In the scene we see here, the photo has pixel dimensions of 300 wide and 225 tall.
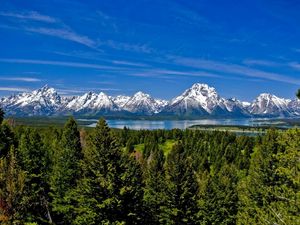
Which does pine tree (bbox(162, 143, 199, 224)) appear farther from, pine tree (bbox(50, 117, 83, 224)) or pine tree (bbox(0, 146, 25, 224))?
pine tree (bbox(0, 146, 25, 224))

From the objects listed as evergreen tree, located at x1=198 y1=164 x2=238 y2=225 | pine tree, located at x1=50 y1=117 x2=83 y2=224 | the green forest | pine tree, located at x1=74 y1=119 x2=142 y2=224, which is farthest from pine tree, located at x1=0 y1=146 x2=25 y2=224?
evergreen tree, located at x1=198 y1=164 x2=238 y2=225

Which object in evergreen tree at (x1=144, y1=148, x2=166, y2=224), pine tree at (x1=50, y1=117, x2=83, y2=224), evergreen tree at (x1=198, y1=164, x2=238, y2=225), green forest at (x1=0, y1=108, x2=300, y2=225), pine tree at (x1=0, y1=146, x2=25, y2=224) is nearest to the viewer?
green forest at (x1=0, y1=108, x2=300, y2=225)

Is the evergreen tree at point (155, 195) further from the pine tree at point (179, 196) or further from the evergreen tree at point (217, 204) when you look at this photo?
the evergreen tree at point (217, 204)

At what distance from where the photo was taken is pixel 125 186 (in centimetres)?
3061

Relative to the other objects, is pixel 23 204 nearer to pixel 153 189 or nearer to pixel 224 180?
pixel 153 189

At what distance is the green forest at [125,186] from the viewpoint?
1061 inches

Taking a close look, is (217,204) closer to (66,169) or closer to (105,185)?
(66,169)

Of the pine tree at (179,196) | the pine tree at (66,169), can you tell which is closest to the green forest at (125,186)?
the pine tree at (179,196)

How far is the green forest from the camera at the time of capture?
88.4 ft

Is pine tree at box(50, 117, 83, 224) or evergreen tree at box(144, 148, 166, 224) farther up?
pine tree at box(50, 117, 83, 224)

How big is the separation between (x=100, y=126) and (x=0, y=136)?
61.1ft

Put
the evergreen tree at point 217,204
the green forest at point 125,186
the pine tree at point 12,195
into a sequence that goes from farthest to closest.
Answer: the evergreen tree at point 217,204 < the pine tree at point 12,195 < the green forest at point 125,186

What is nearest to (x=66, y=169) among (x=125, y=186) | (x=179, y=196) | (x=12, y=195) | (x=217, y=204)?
(x=179, y=196)

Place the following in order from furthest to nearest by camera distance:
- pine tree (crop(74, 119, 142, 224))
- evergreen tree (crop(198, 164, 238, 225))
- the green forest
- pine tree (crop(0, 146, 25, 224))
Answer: evergreen tree (crop(198, 164, 238, 225)), pine tree (crop(74, 119, 142, 224)), pine tree (crop(0, 146, 25, 224)), the green forest
